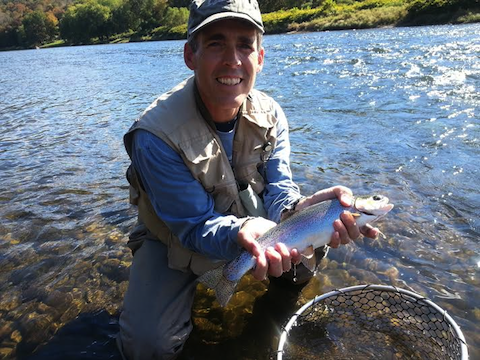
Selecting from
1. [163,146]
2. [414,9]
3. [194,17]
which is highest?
[194,17]

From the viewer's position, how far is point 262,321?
→ 3646 mm

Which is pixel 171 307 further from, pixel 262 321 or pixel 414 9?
pixel 414 9

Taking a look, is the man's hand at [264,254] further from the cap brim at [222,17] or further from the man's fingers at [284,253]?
the cap brim at [222,17]

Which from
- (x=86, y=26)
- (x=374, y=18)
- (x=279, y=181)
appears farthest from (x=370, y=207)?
(x=86, y=26)

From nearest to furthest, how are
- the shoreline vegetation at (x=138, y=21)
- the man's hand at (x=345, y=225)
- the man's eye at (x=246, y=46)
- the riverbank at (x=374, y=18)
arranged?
the man's hand at (x=345, y=225), the man's eye at (x=246, y=46), the riverbank at (x=374, y=18), the shoreline vegetation at (x=138, y=21)

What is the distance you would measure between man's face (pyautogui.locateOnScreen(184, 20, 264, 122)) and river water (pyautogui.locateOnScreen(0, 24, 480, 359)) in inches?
73.8

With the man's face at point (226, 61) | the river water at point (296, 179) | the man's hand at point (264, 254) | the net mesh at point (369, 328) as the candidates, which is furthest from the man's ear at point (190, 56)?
the river water at point (296, 179)

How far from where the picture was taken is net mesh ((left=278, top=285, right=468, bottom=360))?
3076 millimetres

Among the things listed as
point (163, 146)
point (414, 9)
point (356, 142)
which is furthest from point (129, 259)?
point (414, 9)

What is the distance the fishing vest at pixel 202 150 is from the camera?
123 inches

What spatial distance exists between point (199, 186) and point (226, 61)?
91 cm

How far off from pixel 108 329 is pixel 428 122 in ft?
25.3

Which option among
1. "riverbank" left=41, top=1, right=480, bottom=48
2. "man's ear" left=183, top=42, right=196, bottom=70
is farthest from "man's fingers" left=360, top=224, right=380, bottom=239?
"riverbank" left=41, top=1, right=480, bottom=48

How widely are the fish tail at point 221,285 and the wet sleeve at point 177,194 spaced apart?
4.8 inches
